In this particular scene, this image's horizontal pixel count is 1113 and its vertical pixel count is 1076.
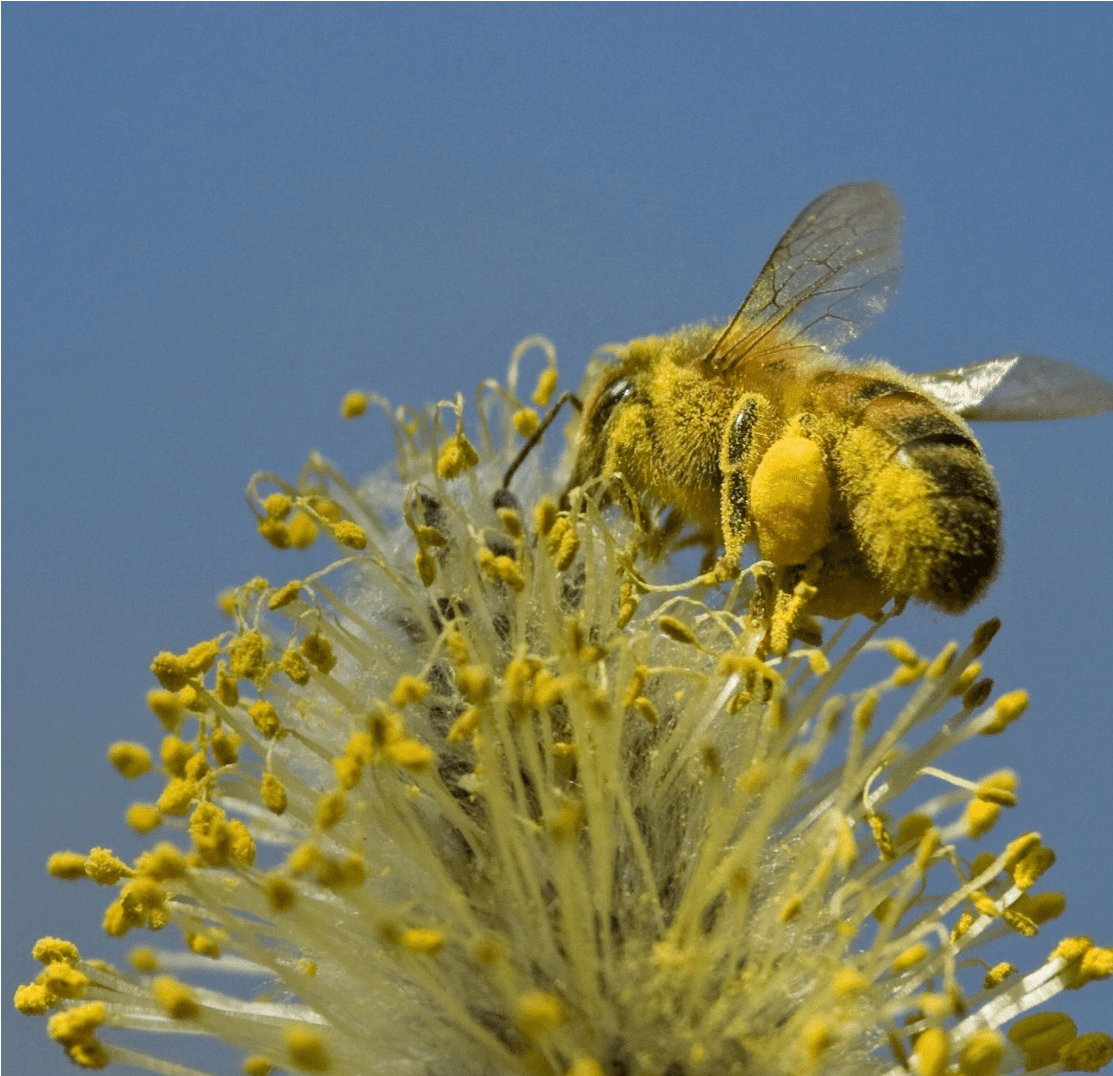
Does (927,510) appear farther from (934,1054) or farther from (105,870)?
(105,870)

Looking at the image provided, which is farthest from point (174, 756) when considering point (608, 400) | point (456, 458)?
point (608, 400)

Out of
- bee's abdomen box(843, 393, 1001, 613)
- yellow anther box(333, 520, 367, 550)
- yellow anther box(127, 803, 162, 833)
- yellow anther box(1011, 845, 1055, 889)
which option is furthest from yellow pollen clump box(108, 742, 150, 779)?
yellow anther box(1011, 845, 1055, 889)

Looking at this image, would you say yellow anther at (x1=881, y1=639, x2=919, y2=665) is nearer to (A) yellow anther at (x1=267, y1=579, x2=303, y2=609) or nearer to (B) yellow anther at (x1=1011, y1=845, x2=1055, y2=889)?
(B) yellow anther at (x1=1011, y1=845, x2=1055, y2=889)

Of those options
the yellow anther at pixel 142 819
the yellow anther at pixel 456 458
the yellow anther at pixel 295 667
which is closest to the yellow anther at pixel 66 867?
the yellow anther at pixel 142 819

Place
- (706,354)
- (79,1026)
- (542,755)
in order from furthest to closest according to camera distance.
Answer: (706,354)
(542,755)
(79,1026)

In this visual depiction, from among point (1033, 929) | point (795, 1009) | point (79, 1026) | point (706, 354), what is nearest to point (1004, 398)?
point (706, 354)

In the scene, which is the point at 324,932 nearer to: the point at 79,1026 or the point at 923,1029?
the point at 79,1026
